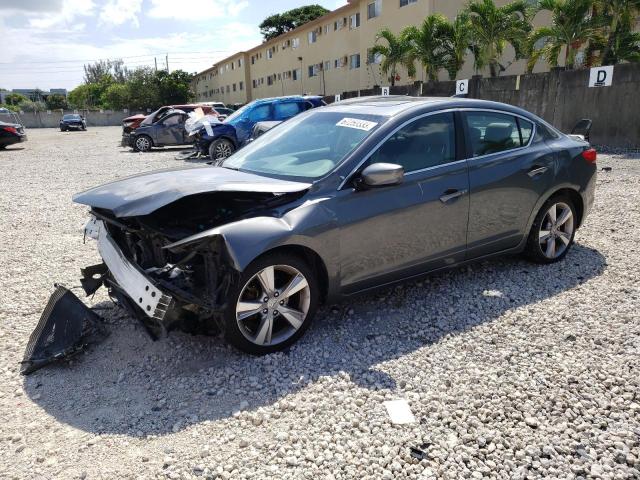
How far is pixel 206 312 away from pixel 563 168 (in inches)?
145

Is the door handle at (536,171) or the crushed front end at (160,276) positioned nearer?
the crushed front end at (160,276)

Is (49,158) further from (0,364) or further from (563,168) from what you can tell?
(563,168)

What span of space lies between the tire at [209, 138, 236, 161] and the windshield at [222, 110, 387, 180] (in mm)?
10089

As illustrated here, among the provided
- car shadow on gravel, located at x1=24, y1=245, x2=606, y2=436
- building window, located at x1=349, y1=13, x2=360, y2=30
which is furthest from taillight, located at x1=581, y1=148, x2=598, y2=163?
building window, located at x1=349, y1=13, x2=360, y2=30

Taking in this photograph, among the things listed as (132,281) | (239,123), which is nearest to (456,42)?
(239,123)

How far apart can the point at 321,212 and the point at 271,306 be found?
0.73m

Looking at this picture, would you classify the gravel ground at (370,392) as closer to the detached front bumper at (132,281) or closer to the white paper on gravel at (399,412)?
the white paper on gravel at (399,412)

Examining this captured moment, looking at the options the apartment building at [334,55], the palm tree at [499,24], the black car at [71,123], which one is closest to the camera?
the palm tree at [499,24]

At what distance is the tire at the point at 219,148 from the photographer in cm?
1448

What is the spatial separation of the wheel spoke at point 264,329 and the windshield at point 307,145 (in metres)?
1.08

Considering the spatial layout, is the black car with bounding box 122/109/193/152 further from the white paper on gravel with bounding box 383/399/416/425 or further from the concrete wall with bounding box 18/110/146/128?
the concrete wall with bounding box 18/110/146/128

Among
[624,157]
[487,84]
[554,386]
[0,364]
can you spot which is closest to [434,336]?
[554,386]

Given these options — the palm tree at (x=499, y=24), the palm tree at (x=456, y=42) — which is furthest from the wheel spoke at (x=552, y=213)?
the palm tree at (x=456, y=42)

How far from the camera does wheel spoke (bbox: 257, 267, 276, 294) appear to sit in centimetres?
331
